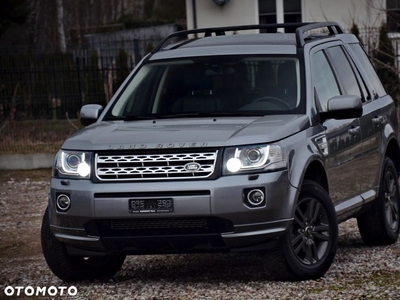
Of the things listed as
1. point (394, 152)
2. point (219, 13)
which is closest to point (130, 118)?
point (394, 152)

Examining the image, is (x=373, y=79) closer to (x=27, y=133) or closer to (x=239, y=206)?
(x=239, y=206)

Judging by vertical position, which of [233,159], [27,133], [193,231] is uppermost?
[233,159]

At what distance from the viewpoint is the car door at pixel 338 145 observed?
8438 mm

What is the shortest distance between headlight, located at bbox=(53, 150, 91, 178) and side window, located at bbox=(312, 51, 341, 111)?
6.52ft

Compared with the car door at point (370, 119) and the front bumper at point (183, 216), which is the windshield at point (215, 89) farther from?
the front bumper at point (183, 216)

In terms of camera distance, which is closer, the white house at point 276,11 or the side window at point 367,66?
the side window at point 367,66

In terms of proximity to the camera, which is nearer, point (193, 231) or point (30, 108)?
point (193, 231)

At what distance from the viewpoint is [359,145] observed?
9070 mm

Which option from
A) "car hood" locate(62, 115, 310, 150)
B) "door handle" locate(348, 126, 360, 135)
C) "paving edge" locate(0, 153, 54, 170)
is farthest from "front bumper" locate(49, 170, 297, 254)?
"paving edge" locate(0, 153, 54, 170)

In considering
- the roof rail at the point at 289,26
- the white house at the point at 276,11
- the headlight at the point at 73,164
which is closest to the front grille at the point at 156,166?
the headlight at the point at 73,164

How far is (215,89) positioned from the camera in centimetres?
859

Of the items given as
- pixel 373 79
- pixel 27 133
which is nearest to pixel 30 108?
pixel 27 133

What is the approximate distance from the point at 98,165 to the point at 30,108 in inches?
530

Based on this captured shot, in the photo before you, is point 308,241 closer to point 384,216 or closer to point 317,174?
point 317,174
